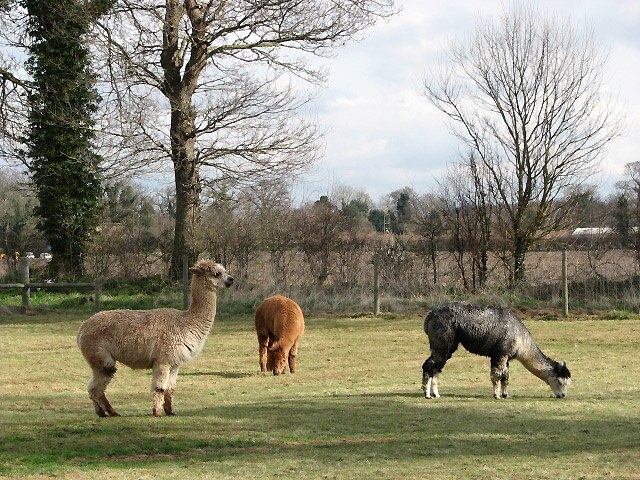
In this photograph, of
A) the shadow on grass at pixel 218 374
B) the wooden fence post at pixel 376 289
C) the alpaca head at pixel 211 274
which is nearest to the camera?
the alpaca head at pixel 211 274

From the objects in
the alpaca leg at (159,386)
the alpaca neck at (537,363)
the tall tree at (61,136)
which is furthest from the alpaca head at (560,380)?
the tall tree at (61,136)

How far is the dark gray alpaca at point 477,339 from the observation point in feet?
44.4

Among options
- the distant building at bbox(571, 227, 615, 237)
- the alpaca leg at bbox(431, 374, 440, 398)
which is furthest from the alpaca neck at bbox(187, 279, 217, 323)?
the distant building at bbox(571, 227, 615, 237)

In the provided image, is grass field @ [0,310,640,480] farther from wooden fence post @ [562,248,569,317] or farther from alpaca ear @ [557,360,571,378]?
wooden fence post @ [562,248,569,317]

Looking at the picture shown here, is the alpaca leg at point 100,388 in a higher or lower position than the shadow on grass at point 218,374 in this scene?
higher

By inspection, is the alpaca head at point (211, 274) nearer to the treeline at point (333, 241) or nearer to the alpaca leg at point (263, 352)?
the alpaca leg at point (263, 352)

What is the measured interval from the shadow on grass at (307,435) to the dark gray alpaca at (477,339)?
0.75 meters

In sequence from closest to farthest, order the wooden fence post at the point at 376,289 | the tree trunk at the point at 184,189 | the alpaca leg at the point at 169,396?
1. the alpaca leg at the point at 169,396
2. the wooden fence post at the point at 376,289
3. the tree trunk at the point at 184,189

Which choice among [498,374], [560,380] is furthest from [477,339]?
[560,380]

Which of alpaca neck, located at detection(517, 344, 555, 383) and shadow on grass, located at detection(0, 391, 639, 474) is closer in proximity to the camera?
shadow on grass, located at detection(0, 391, 639, 474)

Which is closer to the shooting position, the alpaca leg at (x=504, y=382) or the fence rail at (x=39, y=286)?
the alpaca leg at (x=504, y=382)

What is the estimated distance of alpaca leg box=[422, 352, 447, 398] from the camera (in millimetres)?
13484

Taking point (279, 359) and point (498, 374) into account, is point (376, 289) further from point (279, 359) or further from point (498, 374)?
point (498, 374)

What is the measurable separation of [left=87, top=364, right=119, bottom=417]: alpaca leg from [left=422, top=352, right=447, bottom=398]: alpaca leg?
4388mm
